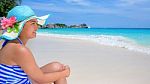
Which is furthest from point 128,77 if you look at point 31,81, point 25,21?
point 25,21

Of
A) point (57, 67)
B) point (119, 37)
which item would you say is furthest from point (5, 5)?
point (57, 67)

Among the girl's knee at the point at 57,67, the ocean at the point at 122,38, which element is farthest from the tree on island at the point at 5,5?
the girl's knee at the point at 57,67

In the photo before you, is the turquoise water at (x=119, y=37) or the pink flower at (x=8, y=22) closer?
the pink flower at (x=8, y=22)

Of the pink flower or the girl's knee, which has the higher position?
the pink flower

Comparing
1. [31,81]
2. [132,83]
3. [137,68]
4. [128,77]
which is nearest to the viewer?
[31,81]

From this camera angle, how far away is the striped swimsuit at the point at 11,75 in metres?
2.81

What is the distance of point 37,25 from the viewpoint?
2883mm

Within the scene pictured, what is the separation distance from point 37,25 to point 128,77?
10.6 feet

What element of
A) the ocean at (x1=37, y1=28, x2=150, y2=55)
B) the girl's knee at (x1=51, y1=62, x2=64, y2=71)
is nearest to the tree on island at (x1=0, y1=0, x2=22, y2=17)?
the ocean at (x1=37, y1=28, x2=150, y2=55)

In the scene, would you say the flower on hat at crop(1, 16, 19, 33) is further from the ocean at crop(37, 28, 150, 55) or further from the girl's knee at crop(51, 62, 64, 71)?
the ocean at crop(37, 28, 150, 55)

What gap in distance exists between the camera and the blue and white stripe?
281cm

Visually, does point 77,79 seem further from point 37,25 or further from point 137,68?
point 37,25

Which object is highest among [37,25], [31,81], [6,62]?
[37,25]

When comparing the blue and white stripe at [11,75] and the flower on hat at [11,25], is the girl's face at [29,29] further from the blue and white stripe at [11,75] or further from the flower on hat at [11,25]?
the blue and white stripe at [11,75]
